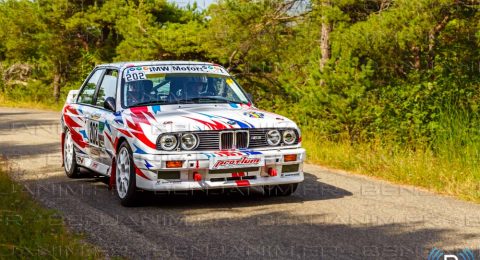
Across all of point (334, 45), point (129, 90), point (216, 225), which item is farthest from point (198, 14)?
point (216, 225)

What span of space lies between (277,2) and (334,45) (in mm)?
4570

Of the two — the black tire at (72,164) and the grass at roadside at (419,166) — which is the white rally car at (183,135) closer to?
the black tire at (72,164)

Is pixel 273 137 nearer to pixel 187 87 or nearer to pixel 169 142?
pixel 169 142

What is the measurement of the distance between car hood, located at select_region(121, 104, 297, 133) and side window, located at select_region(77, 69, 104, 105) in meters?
1.76

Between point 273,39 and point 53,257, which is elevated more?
point 273,39

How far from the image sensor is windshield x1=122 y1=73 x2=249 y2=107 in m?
9.23

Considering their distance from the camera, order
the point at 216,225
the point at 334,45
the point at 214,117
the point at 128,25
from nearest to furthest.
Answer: the point at 216,225 → the point at 214,117 → the point at 334,45 → the point at 128,25

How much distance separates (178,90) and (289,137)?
5.55 feet

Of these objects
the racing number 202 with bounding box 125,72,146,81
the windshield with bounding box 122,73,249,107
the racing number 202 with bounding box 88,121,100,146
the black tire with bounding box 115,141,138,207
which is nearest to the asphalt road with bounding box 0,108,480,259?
the black tire with bounding box 115,141,138,207

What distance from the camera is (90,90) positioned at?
10625 mm

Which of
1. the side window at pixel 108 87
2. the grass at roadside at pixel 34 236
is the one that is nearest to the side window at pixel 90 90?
the side window at pixel 108 87

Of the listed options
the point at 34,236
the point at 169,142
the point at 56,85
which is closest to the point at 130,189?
the point at 169,142

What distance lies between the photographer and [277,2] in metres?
20.0

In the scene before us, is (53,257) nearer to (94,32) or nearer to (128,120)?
(128,120)
